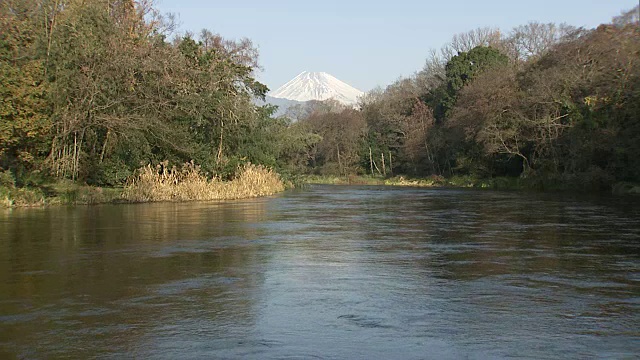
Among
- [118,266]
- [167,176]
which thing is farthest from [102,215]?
[118,266]

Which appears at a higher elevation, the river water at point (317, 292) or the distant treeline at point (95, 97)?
the distant treeline at point (95, 97)

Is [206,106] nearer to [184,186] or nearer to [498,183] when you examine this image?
[184,186]

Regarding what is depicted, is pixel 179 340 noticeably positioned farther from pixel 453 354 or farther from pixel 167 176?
pixel 167 176

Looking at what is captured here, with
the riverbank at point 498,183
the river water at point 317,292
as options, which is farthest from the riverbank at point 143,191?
the riverbank at point 498,183

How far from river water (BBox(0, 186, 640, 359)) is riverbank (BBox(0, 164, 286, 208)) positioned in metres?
9.31

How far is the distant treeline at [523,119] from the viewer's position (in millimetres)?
41719

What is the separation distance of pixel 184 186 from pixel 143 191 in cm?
227

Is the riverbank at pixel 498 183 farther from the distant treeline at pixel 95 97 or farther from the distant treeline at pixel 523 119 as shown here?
the distant treeline at pixel 95 97

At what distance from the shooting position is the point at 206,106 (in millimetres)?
37344

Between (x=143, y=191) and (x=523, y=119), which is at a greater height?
(x=523, y=119)

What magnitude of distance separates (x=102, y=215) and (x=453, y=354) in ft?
63.7

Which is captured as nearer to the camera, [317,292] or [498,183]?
[317,292]

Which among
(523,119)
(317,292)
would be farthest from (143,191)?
(523,119)

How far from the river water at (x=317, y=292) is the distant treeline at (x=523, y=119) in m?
25.5
